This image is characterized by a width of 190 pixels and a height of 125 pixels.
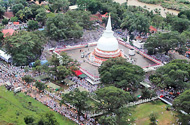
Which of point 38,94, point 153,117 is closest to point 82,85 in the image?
point 38,94

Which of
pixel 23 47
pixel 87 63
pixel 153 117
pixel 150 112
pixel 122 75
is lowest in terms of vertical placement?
pixel 150 112

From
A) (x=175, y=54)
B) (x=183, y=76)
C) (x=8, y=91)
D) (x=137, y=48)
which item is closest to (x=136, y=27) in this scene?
(x=137, y=48)

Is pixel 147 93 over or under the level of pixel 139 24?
under

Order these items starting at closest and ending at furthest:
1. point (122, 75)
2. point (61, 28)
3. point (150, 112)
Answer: point (150, 112)
point (122, 75)
point (61, 28)

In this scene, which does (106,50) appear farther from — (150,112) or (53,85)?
(150,112)

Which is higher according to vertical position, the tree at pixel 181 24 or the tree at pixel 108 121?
the tree at pixel 181 24

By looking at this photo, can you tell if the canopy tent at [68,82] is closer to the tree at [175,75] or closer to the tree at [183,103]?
the tree at [175,75]

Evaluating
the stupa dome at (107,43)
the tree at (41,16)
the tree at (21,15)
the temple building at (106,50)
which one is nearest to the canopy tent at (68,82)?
the temple building at (106,50)
